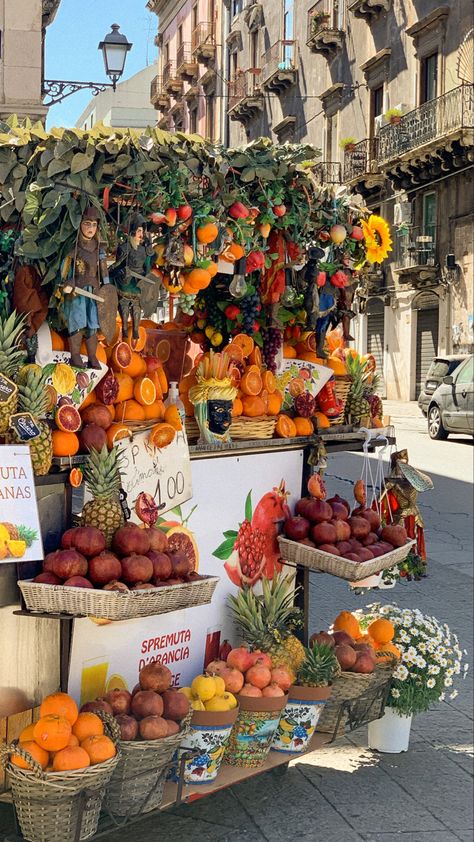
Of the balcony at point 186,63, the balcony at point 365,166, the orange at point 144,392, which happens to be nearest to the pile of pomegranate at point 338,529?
the orange at point 144,392

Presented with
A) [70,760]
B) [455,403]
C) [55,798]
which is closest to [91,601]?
[70,760]

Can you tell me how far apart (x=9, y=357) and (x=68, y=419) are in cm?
34

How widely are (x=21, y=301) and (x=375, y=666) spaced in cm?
233

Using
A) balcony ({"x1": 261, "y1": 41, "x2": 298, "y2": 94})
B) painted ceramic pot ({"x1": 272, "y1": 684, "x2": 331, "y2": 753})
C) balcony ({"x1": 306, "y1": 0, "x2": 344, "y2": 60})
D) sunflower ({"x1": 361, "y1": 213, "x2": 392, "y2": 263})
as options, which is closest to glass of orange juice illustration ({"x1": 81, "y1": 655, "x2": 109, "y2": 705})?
painted ceramic pot ({"x1": 272, "y1": 684, "x2": 331, "y2": 753})

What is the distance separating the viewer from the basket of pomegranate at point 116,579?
333 centimetres

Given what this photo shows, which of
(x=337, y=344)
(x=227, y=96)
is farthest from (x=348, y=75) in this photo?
(x=337, y=344)

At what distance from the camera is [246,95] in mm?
36875

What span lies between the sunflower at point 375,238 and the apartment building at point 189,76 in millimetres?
15908

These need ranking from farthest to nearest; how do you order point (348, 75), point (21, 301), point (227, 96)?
point (227, 96)
point (348, 75)
point (21, 301)

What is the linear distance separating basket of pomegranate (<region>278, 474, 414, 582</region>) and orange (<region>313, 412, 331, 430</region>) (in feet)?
0.84

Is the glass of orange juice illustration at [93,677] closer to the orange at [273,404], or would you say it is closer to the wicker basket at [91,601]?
the wicker basket at [91,601]

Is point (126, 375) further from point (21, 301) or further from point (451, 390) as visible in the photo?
point (451, 390)

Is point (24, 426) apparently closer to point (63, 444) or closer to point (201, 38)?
point (63, 444)

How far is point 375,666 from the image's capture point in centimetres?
452
